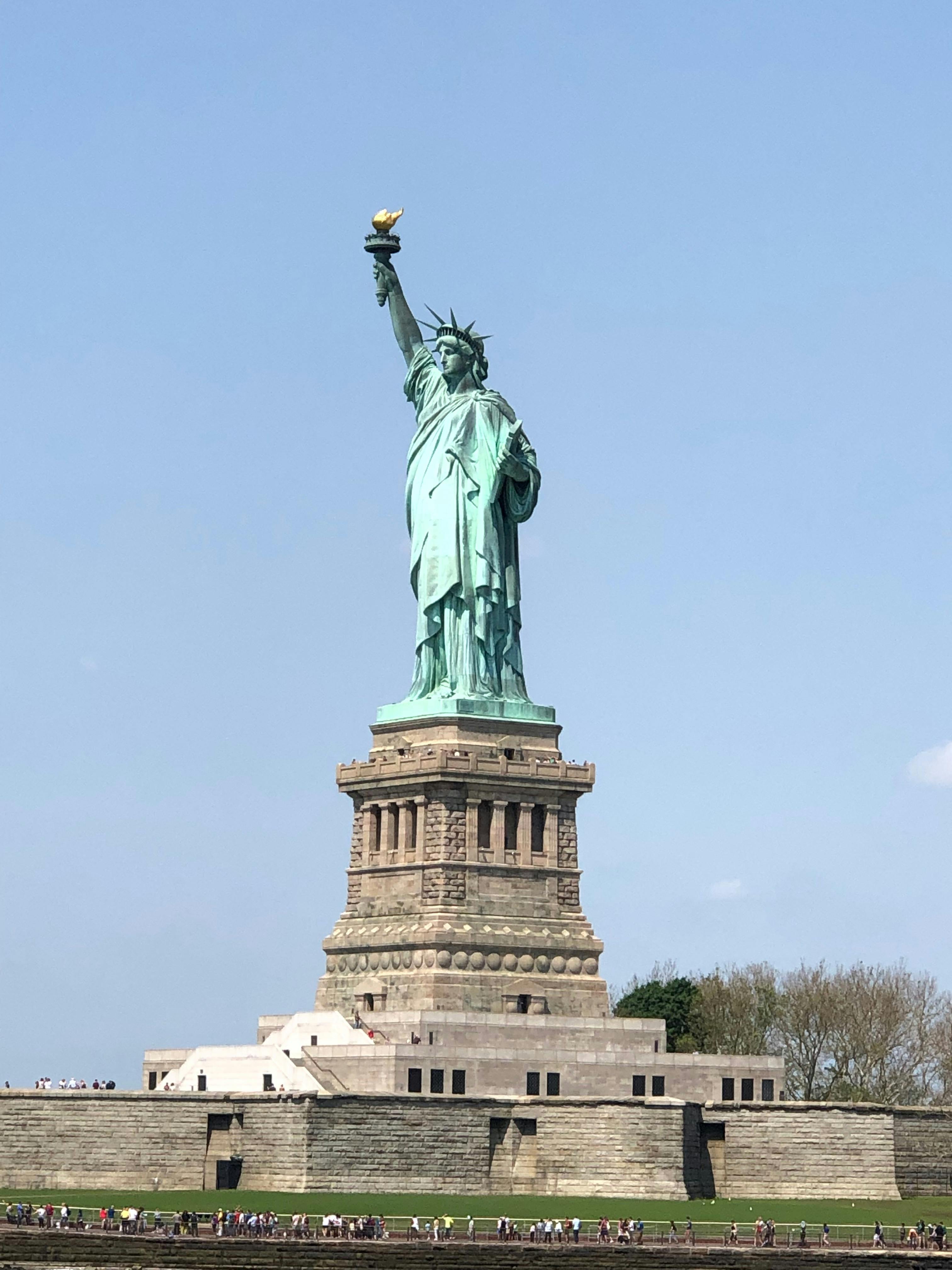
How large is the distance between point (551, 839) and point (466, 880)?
2.91 m

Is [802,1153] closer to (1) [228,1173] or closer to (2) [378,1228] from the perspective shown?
(1) [228,1173]

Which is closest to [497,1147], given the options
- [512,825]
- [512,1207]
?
[512,1207]

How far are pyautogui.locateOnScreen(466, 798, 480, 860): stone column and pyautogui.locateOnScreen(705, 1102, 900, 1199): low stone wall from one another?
10.4m

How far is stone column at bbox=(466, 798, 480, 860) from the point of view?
8275cm

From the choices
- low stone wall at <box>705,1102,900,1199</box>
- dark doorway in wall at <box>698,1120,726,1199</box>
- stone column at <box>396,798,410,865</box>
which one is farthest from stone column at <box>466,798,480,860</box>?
dark doorway in wall at <box>698,1120,726,1199</box>

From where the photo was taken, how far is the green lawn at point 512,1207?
227 feet

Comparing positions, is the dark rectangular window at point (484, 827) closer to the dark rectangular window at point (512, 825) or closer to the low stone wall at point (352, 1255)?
the dark rectangular window at point (512, 825)

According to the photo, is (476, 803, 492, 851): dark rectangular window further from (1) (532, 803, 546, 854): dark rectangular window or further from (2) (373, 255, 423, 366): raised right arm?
(2) (373, 255, 423, 366): raised right arm

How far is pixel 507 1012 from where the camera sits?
3194 inches

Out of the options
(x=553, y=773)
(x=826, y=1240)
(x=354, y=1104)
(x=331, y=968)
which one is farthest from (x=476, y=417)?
(x=826, y=1240)

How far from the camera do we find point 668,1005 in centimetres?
9856

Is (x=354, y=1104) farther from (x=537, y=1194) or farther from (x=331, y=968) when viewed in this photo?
(x=331, y=968)

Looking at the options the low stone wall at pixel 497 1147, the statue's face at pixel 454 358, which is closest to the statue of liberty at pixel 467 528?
the statue's face at pixel 454 358

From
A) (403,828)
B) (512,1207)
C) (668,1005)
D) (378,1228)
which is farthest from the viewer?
(668,1005)
